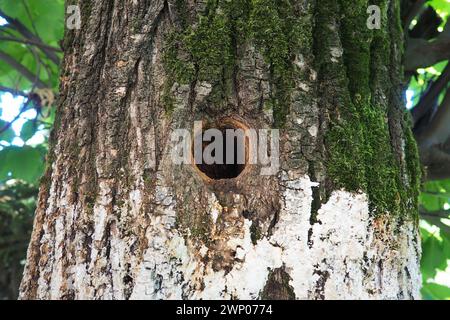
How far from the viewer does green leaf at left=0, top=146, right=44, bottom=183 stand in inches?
118

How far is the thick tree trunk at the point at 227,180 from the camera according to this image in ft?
4.29

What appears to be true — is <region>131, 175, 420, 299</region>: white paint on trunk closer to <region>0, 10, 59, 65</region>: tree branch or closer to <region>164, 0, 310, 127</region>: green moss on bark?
<region>164, 0, 310, 127</region>: green moss on bark

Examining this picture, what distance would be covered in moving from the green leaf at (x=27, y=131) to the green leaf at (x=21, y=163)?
0.24 ft

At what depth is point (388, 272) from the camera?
1363mm

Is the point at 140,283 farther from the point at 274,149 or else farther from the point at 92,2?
the point at 92,2

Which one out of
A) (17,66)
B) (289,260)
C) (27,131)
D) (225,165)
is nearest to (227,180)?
(225,165)

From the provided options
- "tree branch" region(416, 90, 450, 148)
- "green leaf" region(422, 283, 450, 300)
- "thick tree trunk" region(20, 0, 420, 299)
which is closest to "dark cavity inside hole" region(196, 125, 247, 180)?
"thick tree trunk" region(20, 0, 420, 299)

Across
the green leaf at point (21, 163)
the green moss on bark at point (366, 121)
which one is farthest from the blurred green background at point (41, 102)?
the green moss on bark at point (366, 121)

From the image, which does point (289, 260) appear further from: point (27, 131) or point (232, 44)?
point (27, 131)

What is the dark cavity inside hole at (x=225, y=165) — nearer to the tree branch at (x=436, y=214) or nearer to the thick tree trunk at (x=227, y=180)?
the thick tree trunk at (x=227, y=180)

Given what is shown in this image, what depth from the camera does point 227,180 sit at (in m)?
1.37

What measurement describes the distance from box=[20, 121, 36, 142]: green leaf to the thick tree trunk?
166 centimetres

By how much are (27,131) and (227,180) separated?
2138 mm

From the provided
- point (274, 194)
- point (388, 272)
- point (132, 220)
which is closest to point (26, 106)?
point (132, 220)
